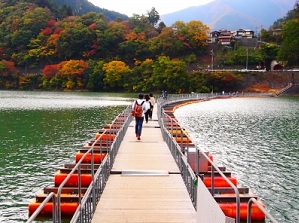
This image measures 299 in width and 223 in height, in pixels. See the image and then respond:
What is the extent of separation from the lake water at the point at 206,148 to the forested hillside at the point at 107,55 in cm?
5778

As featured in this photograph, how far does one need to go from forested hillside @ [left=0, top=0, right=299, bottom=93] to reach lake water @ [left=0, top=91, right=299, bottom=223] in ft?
190

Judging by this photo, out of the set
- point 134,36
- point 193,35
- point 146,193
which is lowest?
point 146,193

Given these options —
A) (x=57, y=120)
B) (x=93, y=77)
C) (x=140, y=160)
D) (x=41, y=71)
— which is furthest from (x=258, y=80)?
(x=140, y=160)

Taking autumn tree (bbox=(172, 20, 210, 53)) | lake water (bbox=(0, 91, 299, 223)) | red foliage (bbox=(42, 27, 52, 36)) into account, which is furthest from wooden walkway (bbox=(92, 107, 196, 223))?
red foliage (bbox=(42, 27, 52, 36))

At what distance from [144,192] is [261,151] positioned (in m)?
14.1

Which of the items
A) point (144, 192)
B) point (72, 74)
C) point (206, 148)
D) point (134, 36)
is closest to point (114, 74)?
point (72, 74)

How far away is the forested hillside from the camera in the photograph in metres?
98.2

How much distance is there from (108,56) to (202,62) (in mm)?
28619

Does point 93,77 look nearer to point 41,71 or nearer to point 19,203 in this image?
point 41,71

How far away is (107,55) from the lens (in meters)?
124

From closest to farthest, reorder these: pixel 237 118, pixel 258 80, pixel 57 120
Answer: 1. pixel 57 120
2. pixel 237 118
3. pixel 258 80

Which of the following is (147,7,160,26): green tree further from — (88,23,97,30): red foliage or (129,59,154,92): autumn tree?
(129,59,154,92): autumn tree

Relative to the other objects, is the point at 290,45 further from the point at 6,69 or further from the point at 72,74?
the point at 6,69

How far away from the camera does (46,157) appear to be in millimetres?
19781
